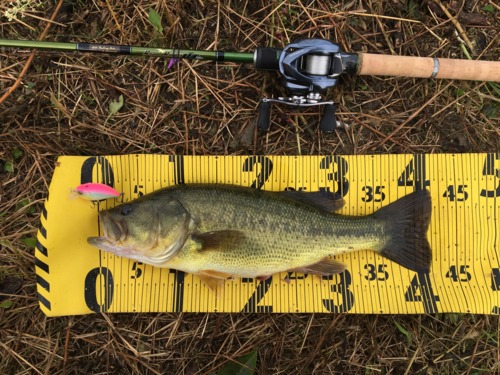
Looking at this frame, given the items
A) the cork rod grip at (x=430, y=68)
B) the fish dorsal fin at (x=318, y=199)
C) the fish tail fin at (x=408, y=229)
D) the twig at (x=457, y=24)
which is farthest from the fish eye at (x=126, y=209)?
the twig at (x=457, y=24)

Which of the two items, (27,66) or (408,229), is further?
(27,66)

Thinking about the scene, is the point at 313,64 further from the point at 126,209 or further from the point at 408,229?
the point at 126,209

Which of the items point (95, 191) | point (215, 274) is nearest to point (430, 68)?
point (215, 274)

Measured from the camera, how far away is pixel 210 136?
11.0ft

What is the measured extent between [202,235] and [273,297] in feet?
2.93

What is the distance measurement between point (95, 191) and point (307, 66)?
1.94 m

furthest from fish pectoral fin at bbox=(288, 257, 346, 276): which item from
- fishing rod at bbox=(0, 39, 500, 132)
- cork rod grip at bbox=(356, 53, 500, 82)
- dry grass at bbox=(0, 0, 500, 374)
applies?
cork rod grip at bbox=(356, 53, 500, 82)

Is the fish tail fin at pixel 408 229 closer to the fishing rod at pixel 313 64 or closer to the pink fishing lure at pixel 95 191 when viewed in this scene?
the fishing rod at pixel 313 64

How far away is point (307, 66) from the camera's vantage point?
117 inches

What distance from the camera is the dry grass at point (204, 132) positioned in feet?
10.7

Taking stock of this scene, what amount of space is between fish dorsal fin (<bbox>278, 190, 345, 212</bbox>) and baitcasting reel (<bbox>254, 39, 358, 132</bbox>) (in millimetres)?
713

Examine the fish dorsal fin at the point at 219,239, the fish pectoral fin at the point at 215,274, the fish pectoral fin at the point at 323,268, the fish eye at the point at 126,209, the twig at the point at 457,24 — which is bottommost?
the fish pectoral fin at the point at 215,274

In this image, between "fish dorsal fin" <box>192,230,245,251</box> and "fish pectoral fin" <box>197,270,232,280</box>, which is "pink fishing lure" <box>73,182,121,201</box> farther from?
"fish pectoral fin" <box>197,270,232,280</box>

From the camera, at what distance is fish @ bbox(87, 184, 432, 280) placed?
9.14 feet
